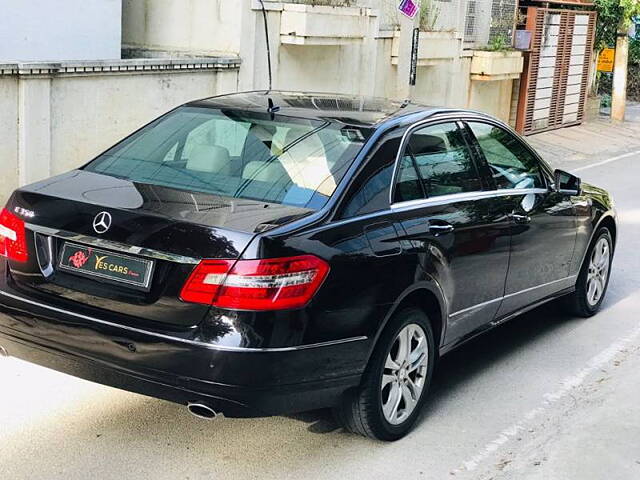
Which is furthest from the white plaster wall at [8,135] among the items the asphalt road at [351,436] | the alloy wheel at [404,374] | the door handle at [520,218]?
the alloy wheel at [404,374]

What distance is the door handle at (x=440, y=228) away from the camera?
520 cm

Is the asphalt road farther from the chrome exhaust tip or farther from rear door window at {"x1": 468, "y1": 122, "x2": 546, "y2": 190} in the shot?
rear door window at {"x1": 468, "y1": 122, "x2": 546, "y2": 190}

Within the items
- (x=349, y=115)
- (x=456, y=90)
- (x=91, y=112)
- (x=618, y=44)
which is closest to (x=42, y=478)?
(x=349, y=115)

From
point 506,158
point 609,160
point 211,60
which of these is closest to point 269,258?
point 506,158

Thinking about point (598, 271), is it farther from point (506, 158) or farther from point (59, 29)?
point (59, 29)

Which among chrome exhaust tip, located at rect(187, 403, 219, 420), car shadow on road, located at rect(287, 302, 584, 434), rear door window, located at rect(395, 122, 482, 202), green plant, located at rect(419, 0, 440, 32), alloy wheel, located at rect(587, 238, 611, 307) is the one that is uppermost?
green plant, located at rect(419, 0, 440, 32)

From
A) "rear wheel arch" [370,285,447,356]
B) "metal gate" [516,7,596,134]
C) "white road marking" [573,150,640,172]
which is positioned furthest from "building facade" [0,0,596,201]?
"rear wheel arch" [370,285,447,356]

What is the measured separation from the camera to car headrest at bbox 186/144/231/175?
5.04 m

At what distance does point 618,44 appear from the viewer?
960 inches

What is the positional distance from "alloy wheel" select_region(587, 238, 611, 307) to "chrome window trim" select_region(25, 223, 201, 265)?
4.14 meters

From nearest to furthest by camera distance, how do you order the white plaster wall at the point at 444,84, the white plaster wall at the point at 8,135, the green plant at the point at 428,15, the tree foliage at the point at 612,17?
1. the white plaster wall at the point at 8,135
2. the green plant at the point at 428,15
3. the white plaster wall at the point at 444,84
4. the tree foliage at the point at 612,17

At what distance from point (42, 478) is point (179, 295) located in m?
1.00

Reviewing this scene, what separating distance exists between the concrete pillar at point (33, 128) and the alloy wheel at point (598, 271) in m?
5.39

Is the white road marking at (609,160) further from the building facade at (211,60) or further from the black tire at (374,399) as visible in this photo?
the black tire at (374,399)
